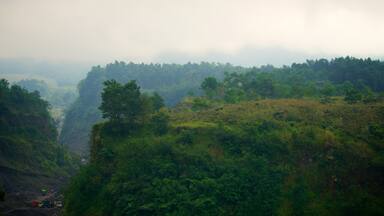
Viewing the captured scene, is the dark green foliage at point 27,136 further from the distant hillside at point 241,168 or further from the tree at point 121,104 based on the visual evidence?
the tree at point 121,104

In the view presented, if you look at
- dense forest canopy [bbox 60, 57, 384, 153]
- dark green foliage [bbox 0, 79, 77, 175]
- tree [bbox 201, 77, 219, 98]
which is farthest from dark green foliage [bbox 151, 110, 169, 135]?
dark green foliage [bbox 0, 79, 77, 175]

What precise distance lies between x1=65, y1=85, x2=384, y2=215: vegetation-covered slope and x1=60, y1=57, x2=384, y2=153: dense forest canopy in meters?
17.8

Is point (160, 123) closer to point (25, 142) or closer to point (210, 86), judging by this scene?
point (210, 86)

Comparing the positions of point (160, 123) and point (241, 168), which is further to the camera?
point (160, 123)

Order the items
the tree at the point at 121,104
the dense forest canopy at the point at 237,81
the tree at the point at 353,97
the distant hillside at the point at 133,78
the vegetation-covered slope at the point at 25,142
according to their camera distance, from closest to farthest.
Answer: the tree at the point at 121,104, the tree at the point at 353,97, the vegetation-covered slope at the point at 25,142, the dense forest canopy at the point at 237,81, the distant hillside at the point at 133,78

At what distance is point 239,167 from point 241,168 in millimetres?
322

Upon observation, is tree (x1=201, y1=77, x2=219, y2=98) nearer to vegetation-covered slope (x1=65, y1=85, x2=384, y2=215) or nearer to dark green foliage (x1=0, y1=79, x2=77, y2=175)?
vegetation-covered slope (x1=65, y1=85, x2=384, y2=215)

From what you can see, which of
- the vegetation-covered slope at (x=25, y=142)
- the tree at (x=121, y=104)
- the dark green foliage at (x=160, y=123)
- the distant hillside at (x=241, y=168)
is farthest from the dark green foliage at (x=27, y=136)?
the dark green foliage at (x=160, y=123)

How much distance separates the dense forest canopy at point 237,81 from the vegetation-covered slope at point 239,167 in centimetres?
1783

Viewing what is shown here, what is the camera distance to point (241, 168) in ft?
150

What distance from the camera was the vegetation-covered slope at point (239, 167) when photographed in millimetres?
42719

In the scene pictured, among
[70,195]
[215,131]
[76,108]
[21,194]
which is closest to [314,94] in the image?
[215,131]

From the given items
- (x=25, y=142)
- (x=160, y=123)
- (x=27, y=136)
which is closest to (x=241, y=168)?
(x=160, y=123)

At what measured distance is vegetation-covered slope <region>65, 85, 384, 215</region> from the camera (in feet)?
140
